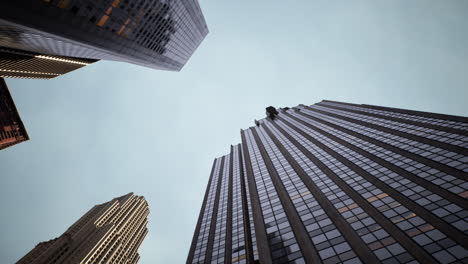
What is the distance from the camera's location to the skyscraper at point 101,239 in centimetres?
10938

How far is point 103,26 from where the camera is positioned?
39812 mm

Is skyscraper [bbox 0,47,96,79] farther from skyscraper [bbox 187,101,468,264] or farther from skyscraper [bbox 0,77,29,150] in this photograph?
skyscraper [bbox 187,101,468,264]

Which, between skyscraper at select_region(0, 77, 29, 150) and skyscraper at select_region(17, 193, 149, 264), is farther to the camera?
skyscraper at select_region(0, 77, 29, 150)

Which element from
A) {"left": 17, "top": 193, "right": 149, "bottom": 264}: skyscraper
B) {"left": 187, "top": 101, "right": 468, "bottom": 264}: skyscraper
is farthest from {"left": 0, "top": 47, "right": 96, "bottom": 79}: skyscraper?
{"left": 187, "top": 101, "right": 468, "bottom": 264}: skyscraper

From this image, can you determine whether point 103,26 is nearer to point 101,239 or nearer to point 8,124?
point 101,239

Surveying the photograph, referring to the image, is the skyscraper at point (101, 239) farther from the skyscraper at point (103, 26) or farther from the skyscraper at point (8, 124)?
the skyscraper at point (103, 26)

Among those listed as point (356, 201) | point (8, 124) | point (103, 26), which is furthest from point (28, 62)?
point (356, 201)

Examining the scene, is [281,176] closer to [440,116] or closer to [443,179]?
[443,179]

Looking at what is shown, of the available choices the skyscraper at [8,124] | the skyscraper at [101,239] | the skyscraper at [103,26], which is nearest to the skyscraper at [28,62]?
the skyscraper at [8,124]

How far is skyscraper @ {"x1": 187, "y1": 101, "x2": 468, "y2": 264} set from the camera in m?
29.5

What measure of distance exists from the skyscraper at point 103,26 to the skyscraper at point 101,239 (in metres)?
84.6

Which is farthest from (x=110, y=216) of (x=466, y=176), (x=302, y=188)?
(x=466, y=176)

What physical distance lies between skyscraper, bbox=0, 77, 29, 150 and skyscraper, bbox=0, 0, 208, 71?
92.2 m

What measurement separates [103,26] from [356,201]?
45.0m
